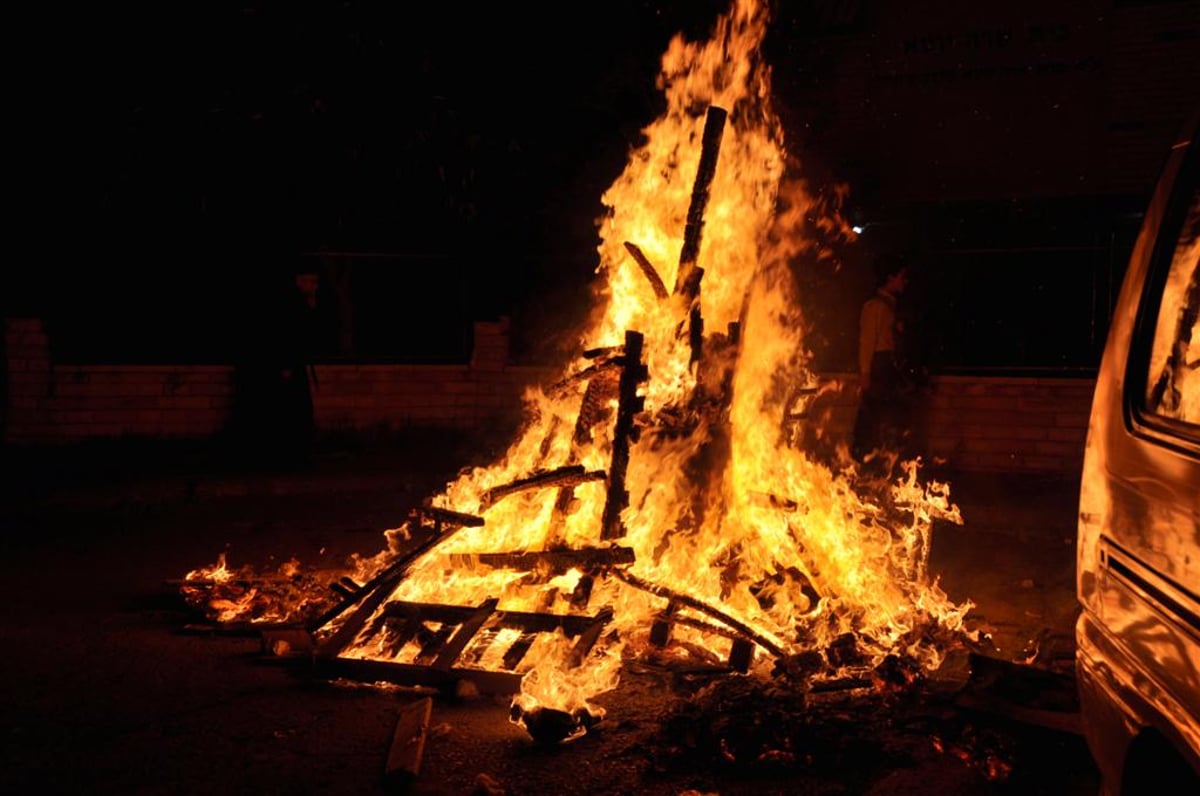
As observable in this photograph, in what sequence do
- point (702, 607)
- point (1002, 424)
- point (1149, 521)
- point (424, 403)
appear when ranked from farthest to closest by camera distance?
1. point (424, 403)
2. point (1002, 424)
3. point (702, 607)
4. point (1149, 521)

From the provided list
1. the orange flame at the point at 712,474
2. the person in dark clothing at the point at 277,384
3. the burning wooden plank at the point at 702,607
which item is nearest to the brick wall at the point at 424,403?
the person in dark clothing at the point at 277,384

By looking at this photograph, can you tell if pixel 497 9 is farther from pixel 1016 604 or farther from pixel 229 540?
pixel 1016 604

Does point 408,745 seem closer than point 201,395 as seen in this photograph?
Yes

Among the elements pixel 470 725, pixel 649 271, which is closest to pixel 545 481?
pixel 649 271

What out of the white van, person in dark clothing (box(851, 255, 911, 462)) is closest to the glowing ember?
person in dark clothing (box(851, 255, 911, 462))

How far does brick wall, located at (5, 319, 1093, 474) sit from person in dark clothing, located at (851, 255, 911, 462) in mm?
1027

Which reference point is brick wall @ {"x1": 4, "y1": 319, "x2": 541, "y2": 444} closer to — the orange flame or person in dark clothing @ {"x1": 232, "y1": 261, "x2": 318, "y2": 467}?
person in dark clothing @ {"x1": 232, "y1": 261, "x2": 318, "y2": 467}

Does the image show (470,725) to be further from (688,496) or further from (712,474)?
(712,474)

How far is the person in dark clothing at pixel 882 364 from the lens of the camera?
8531 millimetres

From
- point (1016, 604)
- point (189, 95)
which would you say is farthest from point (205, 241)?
point (1016, 604)

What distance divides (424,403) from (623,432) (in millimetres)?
7773

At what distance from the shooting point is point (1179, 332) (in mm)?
2633

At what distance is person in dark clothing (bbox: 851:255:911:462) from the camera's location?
8.53 metres

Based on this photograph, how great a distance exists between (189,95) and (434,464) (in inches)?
194
